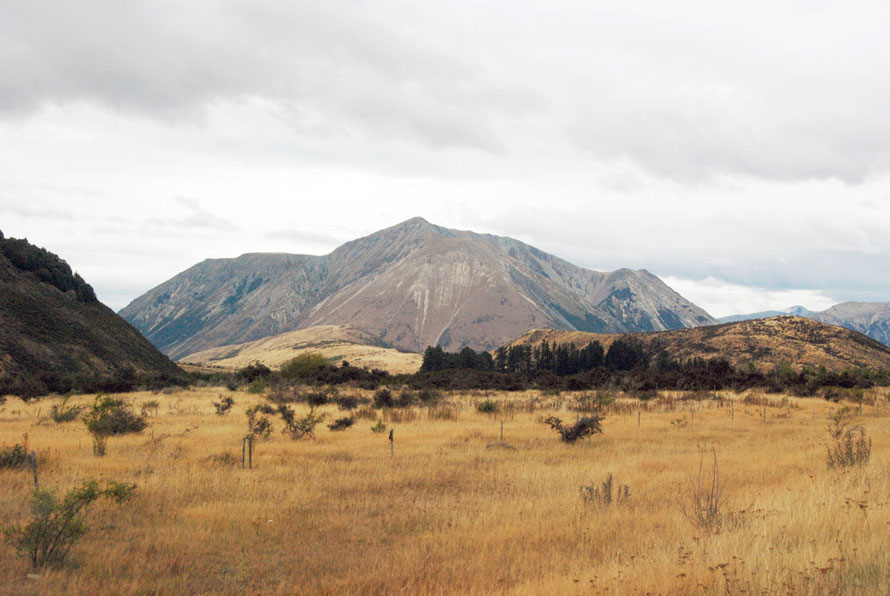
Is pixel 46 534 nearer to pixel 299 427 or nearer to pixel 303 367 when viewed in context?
pixel 299 427

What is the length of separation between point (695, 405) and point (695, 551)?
28.9 m

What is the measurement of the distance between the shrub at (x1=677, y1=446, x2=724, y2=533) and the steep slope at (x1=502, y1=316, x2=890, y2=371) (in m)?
69.7

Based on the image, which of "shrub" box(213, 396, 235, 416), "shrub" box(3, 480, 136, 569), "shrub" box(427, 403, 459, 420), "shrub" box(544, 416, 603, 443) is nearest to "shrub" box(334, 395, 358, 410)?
"shrub" box(427, 403, 459, 420)

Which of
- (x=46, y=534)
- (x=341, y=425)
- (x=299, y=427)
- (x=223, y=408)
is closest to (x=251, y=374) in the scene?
(x=223, y=408)

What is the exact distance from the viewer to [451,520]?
9.44 m

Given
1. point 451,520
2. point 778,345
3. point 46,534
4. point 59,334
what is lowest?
point 451,520

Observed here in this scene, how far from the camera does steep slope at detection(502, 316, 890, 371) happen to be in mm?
79125

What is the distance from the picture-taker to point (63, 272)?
3115 inches

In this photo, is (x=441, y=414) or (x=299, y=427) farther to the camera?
(x=441, y=414)

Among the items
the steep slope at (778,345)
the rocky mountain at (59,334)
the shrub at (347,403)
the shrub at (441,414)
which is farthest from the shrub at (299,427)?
the steep slope at (778,345)

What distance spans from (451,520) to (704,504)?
4.91 m

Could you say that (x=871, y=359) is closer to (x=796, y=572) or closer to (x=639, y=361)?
(x=639, y=361)

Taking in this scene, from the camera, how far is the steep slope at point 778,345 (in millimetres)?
79125

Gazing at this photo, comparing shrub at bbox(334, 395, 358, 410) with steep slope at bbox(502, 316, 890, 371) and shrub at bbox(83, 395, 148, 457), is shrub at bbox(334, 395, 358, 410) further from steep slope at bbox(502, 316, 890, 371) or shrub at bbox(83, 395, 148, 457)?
steep slope at bbox(502, 316, 890, 371)
